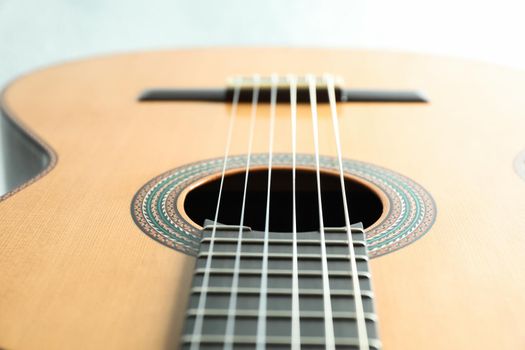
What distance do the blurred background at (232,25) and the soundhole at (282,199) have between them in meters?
1.16

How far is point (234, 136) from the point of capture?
2.99 ft

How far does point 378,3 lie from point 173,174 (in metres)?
1.38

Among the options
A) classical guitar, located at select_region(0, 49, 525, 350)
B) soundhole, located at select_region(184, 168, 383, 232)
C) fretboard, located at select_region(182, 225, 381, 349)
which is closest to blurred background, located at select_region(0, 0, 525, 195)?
classical guitar, located at select_region(0, 49, 525, 350)

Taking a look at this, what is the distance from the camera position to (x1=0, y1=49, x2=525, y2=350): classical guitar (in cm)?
50

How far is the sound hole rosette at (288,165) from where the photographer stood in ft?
2.06

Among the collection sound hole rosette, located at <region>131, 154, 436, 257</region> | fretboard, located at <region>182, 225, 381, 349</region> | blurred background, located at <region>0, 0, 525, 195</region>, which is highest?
blurred background, located at <region>0, 0, 525, 195</region>

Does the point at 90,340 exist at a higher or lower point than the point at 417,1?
lower

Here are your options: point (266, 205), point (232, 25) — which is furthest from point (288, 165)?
point (232, 25)

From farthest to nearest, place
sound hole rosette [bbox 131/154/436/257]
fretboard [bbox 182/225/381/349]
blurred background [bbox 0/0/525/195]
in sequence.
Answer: blurred background [bbox 0/0/525/195] → sound hole rosette [bbox 131/154/436/257] → fretboard [bbox 182/225/381/349]

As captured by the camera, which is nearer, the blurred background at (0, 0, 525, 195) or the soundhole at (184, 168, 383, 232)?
the soundhole at (184, 168, 383, 232)

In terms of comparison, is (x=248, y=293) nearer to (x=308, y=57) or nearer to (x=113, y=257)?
(x=113, y=257)

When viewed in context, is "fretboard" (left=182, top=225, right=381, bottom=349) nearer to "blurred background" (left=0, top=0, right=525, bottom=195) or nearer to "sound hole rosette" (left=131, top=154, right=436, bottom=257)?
"sound hole rosette" (left=131, top=154, right=436, bottom=257)

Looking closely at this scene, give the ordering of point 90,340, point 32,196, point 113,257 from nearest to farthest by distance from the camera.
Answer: point 90,340 → point 113,257 → point 32,196

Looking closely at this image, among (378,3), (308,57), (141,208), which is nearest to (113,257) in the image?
(141,208)
